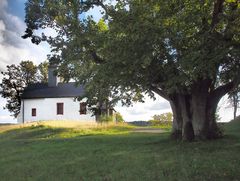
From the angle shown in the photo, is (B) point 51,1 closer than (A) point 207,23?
No

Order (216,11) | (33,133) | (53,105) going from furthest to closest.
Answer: (53,105) < (33,133) < (216,11)

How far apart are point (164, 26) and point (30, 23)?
1138 cm

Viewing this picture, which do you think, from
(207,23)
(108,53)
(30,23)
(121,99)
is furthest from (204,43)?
(30,23)

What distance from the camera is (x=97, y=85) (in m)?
21.6

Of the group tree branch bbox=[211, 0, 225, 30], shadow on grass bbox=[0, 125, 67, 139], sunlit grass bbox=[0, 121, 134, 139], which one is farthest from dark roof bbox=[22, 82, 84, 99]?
tree branch bbox=[211, 0, 225, 30]

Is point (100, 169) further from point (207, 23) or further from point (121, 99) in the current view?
point (121, 99)

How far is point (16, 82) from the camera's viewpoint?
2554 inches

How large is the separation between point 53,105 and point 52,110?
69 centimetres

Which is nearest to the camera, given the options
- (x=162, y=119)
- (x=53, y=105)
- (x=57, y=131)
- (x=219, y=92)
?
(x=219, y=92)

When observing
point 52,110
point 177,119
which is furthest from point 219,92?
point 52,110

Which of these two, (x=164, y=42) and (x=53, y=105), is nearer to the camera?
(x=164, y=42)

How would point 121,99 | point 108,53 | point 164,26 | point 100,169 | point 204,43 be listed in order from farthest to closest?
point 121,99 < point 108,53 < point 164,26 < point 204,43 < point 100,169

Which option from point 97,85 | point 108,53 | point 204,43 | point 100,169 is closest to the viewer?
point 100,169

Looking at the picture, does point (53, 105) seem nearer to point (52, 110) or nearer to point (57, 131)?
point (52, 110)
